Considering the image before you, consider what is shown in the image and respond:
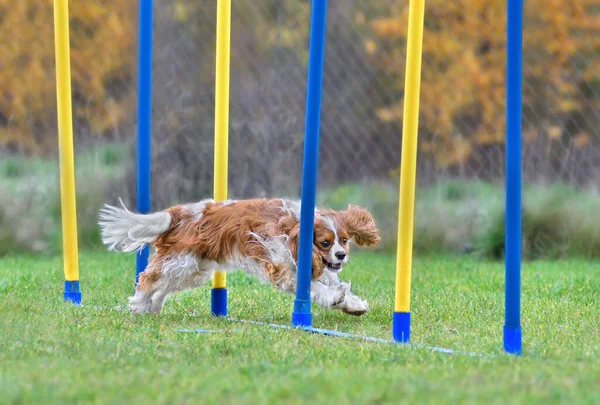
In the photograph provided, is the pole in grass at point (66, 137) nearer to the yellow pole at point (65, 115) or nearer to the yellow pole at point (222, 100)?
the yellow pole at point (65, 115)

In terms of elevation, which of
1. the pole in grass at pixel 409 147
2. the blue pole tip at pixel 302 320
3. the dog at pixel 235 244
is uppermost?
the pole in grass at pixel 409 147

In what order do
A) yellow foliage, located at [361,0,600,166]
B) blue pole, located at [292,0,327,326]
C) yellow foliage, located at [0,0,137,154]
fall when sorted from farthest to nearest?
yellow foliage, located at [0,0,137,154], yellow foliage, located at [361,0,600,166], blue pole, located at [292,0,327,326]

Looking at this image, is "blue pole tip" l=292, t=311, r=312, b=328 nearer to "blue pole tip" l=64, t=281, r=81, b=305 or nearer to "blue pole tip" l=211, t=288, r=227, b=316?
"blue pole tip" l=211, t=288, r=227, b=316

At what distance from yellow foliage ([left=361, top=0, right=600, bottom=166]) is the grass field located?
236 cm

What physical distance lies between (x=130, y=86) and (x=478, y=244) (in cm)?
361

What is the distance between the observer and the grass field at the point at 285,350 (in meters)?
3.24

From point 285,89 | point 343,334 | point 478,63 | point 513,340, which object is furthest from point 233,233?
point 478,63

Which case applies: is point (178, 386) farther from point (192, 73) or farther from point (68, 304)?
point (192, 73)

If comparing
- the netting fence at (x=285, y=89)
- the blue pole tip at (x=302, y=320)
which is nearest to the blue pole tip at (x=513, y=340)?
the blue pole tip at (x=302, y=320)

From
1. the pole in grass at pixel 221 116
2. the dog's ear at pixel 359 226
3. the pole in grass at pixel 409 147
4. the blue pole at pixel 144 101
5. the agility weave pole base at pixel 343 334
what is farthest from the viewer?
the blue pole at pixel 144 101

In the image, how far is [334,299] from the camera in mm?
5246

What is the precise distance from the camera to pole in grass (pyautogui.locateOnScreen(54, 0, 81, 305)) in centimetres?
588

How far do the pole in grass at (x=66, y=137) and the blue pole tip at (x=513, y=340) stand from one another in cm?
286

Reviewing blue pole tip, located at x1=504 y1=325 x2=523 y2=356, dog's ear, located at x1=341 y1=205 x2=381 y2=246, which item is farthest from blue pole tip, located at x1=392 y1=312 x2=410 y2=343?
dog's ear, located at x1=341 y1=205 x2=381 y2=246
